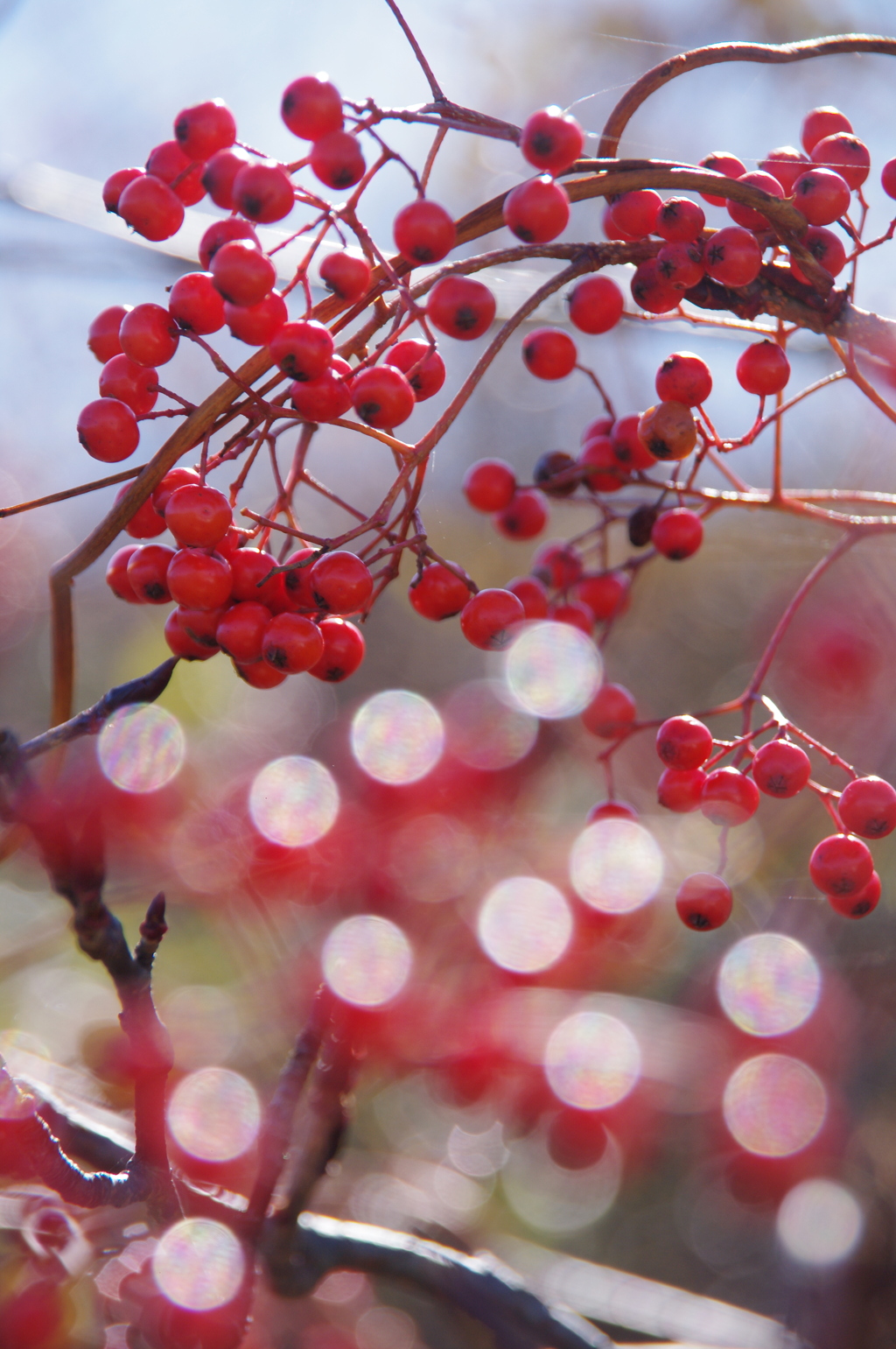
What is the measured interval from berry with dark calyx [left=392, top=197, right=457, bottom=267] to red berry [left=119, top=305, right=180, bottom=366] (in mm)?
216

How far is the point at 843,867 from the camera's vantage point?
98 cm

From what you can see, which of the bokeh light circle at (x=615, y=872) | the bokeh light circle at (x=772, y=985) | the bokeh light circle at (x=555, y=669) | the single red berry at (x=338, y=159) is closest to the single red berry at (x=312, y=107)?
the single red berry at (x=338, y=159)

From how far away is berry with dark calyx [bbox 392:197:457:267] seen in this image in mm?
712

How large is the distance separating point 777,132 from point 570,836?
203cm

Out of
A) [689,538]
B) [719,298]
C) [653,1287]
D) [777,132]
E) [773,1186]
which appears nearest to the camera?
[719,298]

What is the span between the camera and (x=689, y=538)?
121cm

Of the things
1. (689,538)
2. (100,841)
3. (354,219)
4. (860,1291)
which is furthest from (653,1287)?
(354,219)

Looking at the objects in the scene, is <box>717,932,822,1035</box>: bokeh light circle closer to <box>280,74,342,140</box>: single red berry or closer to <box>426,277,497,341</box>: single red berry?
<box>426,277,497,341</box>: single red berry

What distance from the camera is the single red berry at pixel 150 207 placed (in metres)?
0.81

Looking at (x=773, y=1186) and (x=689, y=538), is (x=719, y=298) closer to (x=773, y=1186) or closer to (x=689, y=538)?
(x=689, y=538)

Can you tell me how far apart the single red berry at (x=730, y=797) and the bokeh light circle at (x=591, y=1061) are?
3.77 feet

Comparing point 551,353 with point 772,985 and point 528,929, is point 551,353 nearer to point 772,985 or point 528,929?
point 528,929

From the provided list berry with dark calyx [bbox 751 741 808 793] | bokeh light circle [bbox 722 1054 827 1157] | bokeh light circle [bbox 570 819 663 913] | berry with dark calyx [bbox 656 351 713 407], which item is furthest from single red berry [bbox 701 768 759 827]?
bokeh light circle [bbox 722 1054 827 1157]

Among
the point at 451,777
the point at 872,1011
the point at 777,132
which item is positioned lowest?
the point at 872,1011
